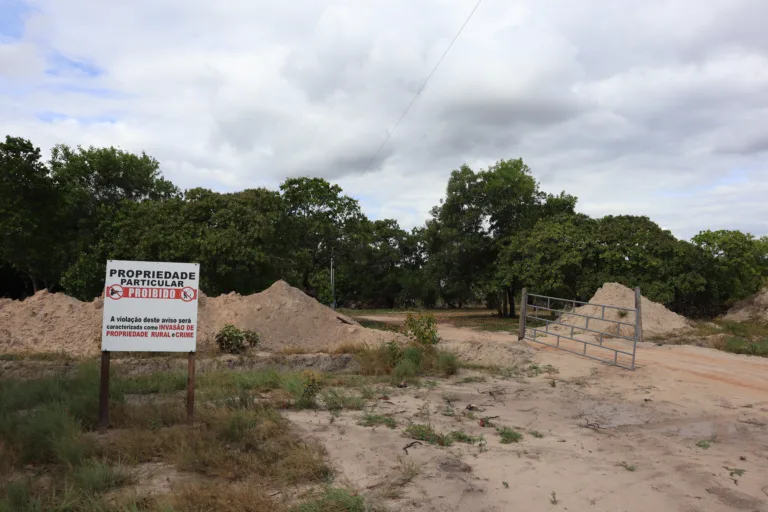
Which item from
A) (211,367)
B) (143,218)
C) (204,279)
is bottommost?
(211,367)

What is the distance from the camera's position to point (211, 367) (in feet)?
40.0

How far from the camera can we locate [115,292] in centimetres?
661

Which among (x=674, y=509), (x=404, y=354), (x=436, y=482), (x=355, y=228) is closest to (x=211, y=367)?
(x=404, y=354)

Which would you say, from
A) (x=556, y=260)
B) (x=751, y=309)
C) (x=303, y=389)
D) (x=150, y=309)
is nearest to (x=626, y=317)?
(x=556, y=260)

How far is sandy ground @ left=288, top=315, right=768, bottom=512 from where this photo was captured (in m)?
4.55

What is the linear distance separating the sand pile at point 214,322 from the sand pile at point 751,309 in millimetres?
19688

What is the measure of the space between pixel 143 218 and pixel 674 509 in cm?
2045

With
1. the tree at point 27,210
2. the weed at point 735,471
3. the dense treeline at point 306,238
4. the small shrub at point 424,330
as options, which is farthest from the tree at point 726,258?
the tree at point 27,210

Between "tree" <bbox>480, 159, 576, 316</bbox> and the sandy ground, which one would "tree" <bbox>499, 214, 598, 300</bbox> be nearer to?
"tree" <bbox>480, 159, 576, 316</bbox>

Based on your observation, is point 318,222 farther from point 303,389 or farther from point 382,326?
point 303,389

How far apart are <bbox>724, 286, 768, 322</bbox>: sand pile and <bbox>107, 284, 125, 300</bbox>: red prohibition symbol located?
1088 inches

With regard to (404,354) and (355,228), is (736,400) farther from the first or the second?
(355,228)

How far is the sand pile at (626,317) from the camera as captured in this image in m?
18.1

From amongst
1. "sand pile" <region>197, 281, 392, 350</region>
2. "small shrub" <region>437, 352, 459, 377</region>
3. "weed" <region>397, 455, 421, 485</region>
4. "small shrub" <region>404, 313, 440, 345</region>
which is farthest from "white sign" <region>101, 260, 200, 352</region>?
"sand pile" <region>197, 281, 392, 350</region>
